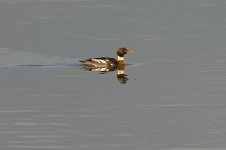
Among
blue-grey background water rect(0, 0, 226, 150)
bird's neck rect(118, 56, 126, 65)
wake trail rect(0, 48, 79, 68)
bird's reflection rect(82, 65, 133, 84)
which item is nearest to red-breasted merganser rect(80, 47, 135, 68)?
bird's neck rect(118, 56, 126, 65)

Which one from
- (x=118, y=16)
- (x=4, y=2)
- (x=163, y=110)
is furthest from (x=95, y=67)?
(x=4, y=2)

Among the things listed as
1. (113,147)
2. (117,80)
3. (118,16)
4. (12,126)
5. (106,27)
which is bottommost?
(113,147)

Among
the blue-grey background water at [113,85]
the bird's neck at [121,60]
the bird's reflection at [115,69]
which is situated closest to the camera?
the blue-grey background water at [113,85]

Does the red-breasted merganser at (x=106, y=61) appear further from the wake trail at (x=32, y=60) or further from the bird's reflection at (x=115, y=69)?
the wake trail at (x=32, y=60)

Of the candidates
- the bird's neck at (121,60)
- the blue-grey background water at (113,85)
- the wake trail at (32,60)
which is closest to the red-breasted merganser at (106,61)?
the bird's neck at (121,60)

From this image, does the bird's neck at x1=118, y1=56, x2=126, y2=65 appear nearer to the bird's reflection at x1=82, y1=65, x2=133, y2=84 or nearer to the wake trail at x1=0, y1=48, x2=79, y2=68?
the bird's reflection at x1=82, y1=65, x2=133, y2=84

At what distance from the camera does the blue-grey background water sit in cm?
2948

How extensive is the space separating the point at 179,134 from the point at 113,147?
220 cm

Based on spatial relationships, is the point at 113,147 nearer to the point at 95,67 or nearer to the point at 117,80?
the point at 117,80

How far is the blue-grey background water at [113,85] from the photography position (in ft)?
96.7

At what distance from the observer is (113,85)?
38.1 m

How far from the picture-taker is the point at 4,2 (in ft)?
258

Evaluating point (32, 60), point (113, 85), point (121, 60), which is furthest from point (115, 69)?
point (113, 85)

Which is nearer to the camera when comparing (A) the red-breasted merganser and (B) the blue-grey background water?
(B) the blue-grey background water
